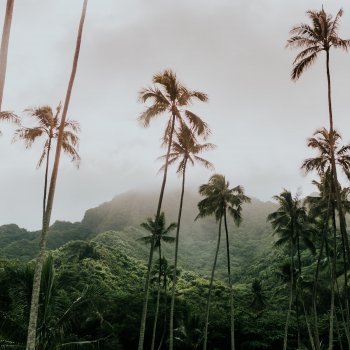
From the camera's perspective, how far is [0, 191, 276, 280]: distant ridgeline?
90.9 m

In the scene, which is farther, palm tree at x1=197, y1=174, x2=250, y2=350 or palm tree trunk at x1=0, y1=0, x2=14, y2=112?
palm tree at x1=197, y1=174, x2=250, y2=350

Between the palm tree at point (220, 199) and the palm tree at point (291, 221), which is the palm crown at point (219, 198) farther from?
the palm tree at point (291, 221)

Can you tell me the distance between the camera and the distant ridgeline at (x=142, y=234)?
298 feet

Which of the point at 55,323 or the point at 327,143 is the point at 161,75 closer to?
the point at 327,143

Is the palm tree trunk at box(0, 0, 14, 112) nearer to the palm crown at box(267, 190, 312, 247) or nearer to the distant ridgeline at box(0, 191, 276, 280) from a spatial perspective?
the palm crown at box(267, 190, 312, 247)

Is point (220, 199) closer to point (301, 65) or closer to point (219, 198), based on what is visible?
point (219, 198)

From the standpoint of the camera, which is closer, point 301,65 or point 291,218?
point 301,65

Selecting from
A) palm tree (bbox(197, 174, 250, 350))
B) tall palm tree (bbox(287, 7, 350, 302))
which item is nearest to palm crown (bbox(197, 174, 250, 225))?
palm tree (bbox(197, 174, 250, 350))

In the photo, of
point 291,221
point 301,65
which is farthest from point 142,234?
point 301,65

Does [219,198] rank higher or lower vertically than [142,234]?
lower

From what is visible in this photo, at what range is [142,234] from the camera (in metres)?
112

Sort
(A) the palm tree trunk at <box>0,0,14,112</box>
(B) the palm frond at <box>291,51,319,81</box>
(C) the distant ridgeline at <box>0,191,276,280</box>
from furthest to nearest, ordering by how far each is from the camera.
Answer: (C) the distant ridgeline at <box>0,191,276,280</box> < (B) the palm frond at <box>291,51,319,81</box> < (A) the palm tree trunk at <box>0,0,14,112</box>

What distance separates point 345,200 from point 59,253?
50869 mm

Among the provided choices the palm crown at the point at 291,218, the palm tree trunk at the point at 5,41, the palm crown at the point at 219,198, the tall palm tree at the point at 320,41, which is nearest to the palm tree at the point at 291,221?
the palm crown at the point at 291,218
